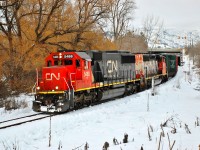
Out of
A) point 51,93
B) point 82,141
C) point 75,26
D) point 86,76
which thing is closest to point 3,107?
point 51,93

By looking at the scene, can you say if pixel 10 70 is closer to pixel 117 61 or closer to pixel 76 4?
pixel 117 61

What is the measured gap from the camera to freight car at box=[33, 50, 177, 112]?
47.4 feet

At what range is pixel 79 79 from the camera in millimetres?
15617

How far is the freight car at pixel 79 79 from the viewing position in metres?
14.5

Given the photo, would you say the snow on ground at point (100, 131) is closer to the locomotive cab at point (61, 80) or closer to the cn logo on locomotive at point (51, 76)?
the locomotive cab at point (61, 80)

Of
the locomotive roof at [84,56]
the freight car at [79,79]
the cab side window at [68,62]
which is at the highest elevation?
the locomotive roof at [84,56]

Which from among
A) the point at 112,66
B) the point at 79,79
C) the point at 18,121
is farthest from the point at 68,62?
the point at 112,66

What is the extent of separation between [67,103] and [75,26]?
13.7 m

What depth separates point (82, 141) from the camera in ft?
29.5

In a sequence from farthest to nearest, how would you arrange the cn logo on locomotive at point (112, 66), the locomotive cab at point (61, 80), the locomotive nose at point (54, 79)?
the cn logo on locomotive at point (112, 66) → the locomotive nose at point (54, 79) → the locomotive cab at point (61, 80)

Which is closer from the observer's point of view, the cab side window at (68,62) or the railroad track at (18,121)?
the railroad track at (18,121)

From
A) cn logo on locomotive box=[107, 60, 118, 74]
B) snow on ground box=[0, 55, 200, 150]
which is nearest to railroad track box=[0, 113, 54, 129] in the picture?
snow on ground box=[0, 55, 200, 150]

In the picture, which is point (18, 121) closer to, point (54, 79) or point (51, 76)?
point (54, 79)

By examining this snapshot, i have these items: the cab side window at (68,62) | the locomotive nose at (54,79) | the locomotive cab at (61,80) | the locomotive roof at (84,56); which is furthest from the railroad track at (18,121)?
the locomotive roof at (84,56)
